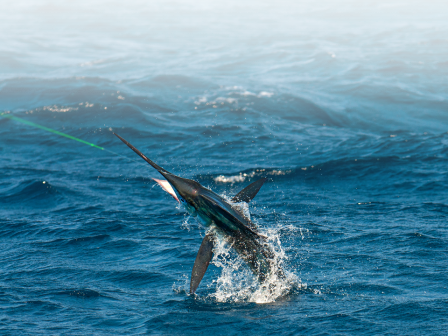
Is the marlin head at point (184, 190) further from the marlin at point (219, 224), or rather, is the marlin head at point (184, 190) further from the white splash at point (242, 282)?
the white splash at point (242, 282)


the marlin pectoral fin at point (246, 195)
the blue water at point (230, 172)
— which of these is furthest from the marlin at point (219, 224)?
the blue water at point (230, 172)

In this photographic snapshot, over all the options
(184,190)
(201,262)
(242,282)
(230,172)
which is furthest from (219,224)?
(230,172)

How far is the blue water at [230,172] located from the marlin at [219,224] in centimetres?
53

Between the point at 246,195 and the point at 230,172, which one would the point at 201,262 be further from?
the point at 230,172

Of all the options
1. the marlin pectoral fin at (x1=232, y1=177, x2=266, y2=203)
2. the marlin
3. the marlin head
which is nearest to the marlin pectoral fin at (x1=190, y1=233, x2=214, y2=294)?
the marlin

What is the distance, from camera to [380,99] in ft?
56.1

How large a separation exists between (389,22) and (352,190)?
54.3ft

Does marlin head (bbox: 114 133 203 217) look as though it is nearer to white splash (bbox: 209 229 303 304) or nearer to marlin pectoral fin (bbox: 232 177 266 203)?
white splash (bbox: 209 229 303 304)

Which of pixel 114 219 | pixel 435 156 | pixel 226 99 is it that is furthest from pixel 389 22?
pixel 114 219

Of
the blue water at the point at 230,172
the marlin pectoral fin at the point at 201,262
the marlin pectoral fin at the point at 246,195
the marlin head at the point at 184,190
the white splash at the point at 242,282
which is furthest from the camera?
the white splash at the point at 242,282

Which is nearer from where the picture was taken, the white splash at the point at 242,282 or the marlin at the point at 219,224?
the marlin at the point at 219,224

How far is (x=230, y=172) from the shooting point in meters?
12.2

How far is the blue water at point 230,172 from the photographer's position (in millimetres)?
7129

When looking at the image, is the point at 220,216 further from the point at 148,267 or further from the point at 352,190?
the point at 352,190
